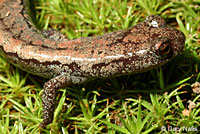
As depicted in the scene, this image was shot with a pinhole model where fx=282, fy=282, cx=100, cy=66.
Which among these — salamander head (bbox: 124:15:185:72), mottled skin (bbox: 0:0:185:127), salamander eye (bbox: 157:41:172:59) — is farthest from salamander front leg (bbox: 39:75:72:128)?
salamander eye (bbox: 157:41:172:59)

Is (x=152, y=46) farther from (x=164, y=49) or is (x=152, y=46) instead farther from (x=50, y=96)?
(x=50, y=96)

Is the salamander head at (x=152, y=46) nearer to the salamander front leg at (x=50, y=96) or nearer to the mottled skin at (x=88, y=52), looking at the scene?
the mottled skin at (x=88, y=52)

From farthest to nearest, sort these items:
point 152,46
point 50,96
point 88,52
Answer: point 50,96 → point 88,52 → point 152,46

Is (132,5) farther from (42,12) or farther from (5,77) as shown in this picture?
(5,77)

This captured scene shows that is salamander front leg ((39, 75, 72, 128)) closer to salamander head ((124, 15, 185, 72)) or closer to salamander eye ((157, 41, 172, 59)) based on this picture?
salamander head ((124, 15, 185, 72))

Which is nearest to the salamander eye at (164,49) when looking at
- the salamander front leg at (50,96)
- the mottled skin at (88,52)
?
the mottled skin at (88,52)

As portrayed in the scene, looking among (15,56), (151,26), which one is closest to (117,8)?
(151,26)

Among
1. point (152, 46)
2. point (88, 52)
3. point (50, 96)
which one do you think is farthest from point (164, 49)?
point (50, 96)
